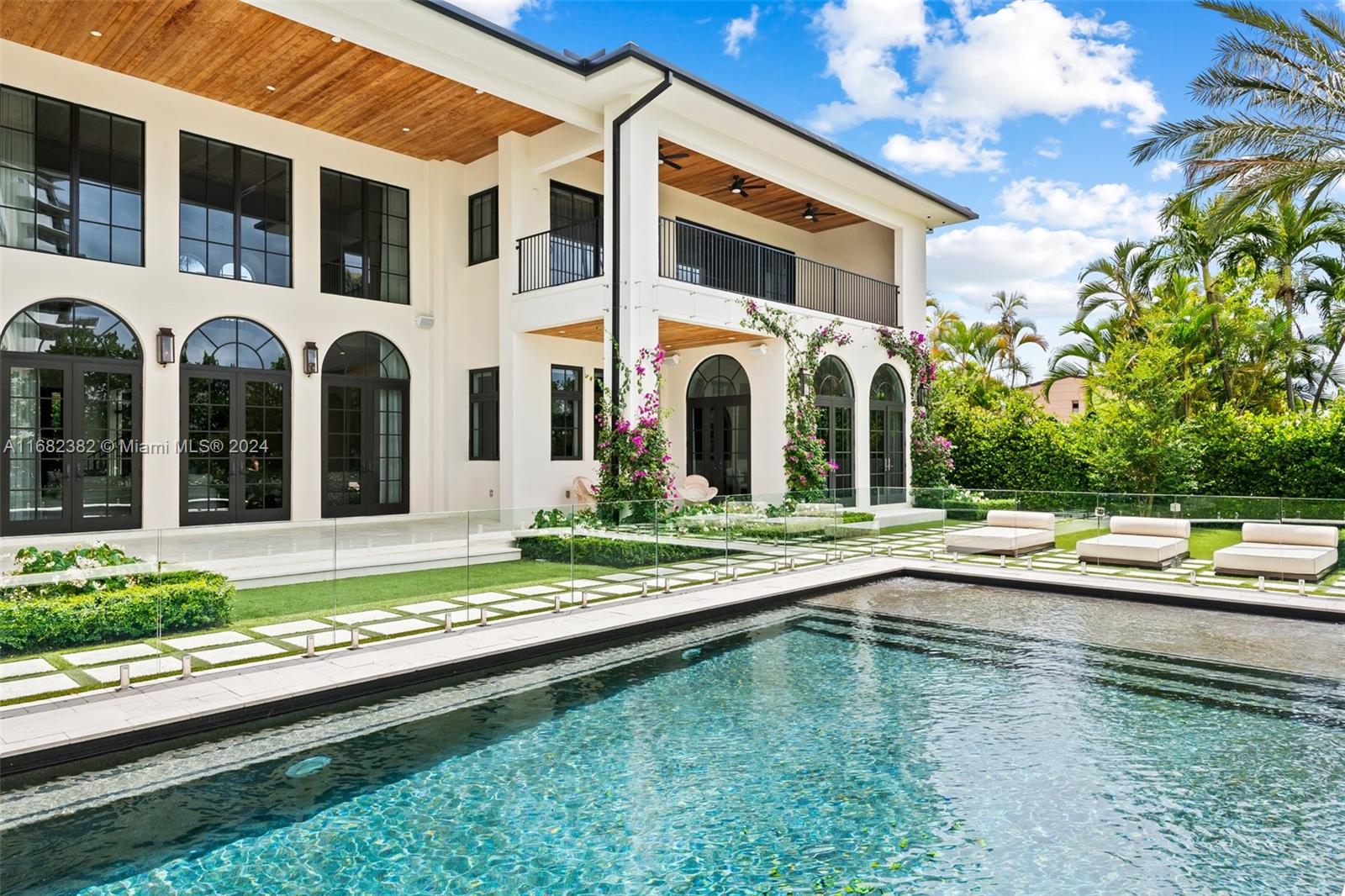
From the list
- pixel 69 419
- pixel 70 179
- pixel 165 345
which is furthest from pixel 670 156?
pixel 69 419

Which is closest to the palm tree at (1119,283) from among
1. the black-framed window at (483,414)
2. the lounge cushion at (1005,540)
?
the lounge cushion at (1005,540)

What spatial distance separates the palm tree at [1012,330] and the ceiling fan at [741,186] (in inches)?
822

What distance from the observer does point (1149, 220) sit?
21531 millimetres

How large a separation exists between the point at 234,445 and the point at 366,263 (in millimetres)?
3852

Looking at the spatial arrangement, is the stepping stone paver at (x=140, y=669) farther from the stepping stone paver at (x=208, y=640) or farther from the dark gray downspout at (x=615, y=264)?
the dark gray downspout at (x=615, y=264)

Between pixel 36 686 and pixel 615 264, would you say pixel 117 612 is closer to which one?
pixel 36 686

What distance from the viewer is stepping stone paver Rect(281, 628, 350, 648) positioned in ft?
21.6

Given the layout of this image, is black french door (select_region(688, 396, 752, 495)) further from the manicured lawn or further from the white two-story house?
the manicured lawn

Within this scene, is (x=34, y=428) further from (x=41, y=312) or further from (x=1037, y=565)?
(x=1037, y=565)

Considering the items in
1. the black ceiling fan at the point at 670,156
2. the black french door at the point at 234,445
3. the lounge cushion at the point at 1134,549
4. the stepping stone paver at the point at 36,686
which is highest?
the black ceiling fan at the point at 670,156

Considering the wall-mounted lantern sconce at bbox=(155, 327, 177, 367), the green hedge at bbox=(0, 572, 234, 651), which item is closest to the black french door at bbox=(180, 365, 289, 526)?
the wall-mounted lantern sconce at bbox=(155, 327, 177, 367)

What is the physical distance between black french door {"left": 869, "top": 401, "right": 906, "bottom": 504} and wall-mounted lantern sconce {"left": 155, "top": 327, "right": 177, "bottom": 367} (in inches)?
495

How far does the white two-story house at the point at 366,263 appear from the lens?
10.9 m

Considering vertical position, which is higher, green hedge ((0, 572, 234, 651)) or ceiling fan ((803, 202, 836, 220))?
ceiling fan ((803, 202, 836, 220))
